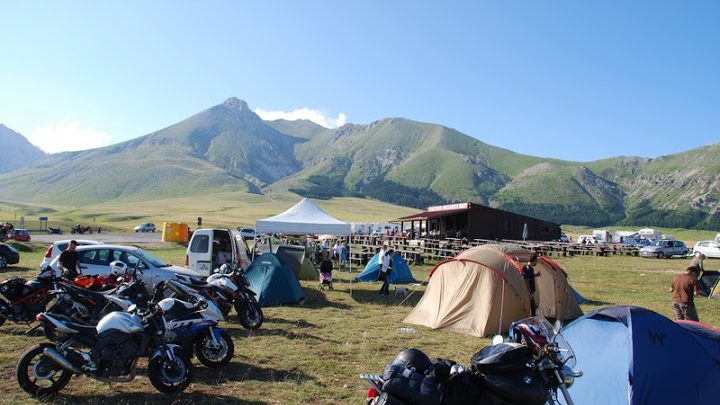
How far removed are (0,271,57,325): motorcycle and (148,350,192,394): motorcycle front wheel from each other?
4905 mm

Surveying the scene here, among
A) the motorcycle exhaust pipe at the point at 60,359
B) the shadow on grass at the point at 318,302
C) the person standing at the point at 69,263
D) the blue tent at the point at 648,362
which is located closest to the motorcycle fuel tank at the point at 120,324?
the motorcycle exhaust pipe at the point at 60,359

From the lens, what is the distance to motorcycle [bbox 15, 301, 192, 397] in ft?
20.8

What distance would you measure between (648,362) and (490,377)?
252cm

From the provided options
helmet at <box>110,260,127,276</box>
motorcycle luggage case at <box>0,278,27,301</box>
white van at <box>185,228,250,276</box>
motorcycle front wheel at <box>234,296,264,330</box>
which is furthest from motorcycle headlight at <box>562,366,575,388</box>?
white van at <box>185,228,250,276</box>

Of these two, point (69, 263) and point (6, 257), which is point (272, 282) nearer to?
point (69, 263)

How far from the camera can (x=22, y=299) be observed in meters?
10.4

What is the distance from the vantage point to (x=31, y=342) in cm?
940

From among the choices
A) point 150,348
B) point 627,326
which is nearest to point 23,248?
point 150,348

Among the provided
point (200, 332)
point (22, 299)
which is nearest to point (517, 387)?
point (200, 332)

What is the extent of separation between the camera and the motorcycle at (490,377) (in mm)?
3984

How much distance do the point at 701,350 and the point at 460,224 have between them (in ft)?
121

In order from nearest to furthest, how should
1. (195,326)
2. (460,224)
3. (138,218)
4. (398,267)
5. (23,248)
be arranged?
(195,326) → (398,267) → (23,248) → (460,224) → (138,218)

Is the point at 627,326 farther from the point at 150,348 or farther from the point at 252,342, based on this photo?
the point at 252,342

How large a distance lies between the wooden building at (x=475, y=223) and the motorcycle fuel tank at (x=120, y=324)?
3408 centimetres
